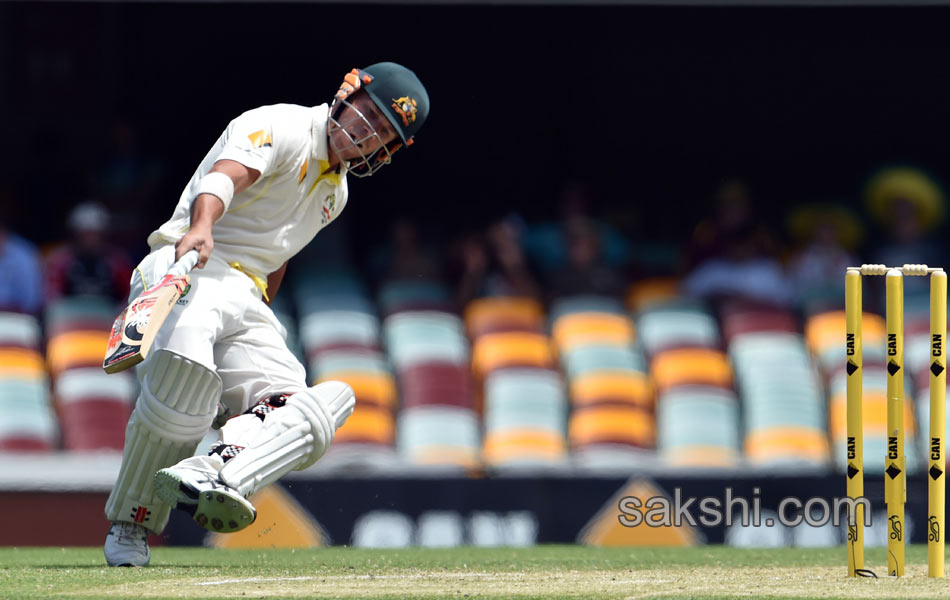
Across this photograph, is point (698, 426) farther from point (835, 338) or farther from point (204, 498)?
point (204, 498)

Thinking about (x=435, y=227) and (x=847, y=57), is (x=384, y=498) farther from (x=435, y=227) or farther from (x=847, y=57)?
(x=847, y=57)

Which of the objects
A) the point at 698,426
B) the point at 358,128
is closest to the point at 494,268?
the point at 698,426

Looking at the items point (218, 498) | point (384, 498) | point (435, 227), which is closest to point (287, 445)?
point (218, 498)

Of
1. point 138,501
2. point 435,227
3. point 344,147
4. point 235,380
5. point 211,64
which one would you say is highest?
point 211,64

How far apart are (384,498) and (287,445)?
11.7ft

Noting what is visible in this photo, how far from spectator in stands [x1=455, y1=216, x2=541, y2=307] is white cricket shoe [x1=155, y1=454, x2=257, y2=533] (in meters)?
5.87

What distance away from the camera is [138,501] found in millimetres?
5266

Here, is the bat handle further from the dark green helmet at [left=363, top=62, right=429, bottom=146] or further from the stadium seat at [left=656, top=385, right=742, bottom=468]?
the stadium seat at [left=656, top=385, right=742, bottom=468]

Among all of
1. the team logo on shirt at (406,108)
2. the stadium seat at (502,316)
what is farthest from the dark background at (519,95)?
the team logo on shirt at (406,108)

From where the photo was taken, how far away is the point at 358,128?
5.36 meters

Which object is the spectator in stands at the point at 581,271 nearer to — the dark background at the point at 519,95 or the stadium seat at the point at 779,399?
the dark background at the point at 519,95

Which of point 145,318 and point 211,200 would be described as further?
point 211,200

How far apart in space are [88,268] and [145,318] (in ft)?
18.4

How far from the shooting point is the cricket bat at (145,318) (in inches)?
187
